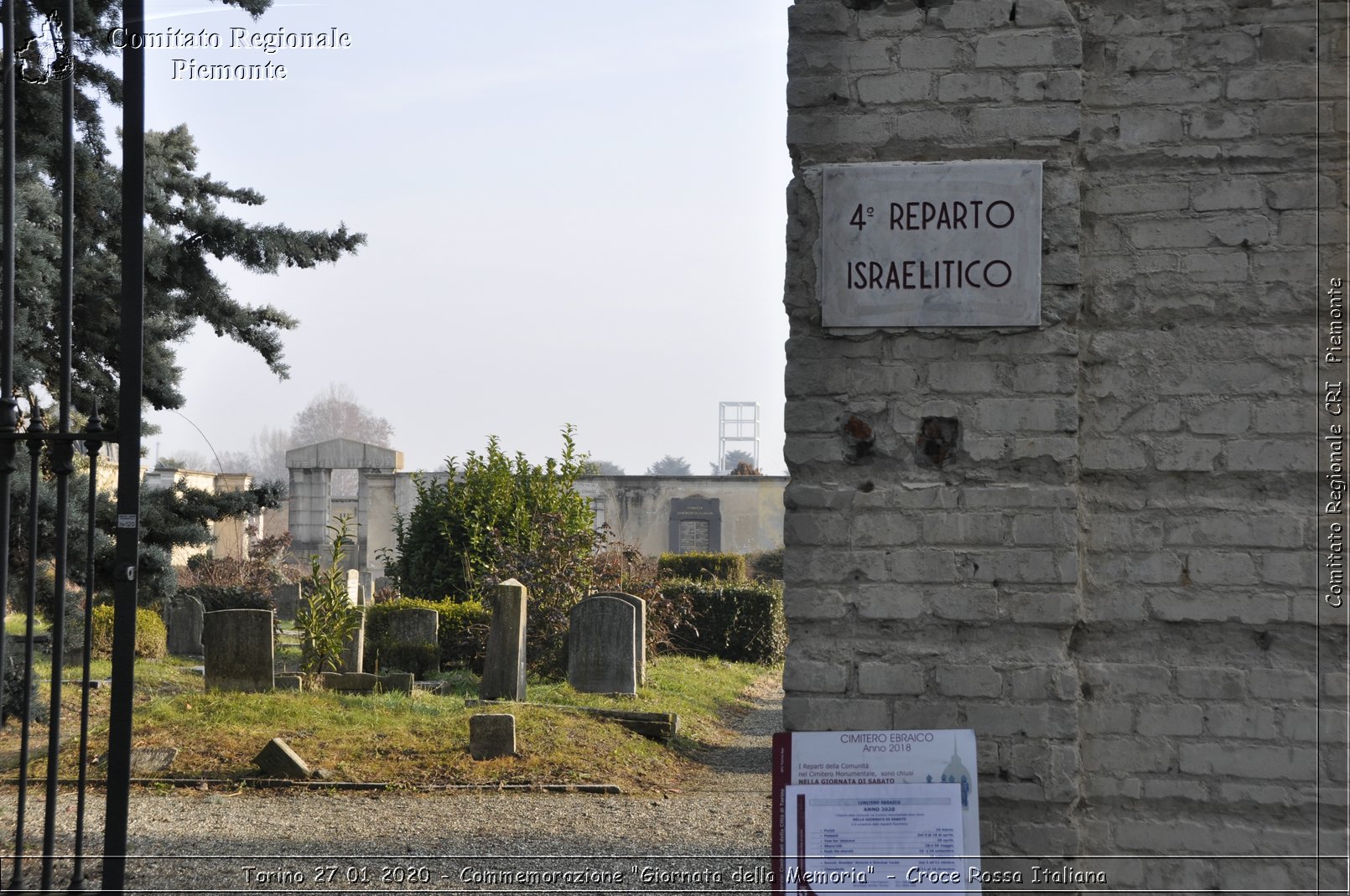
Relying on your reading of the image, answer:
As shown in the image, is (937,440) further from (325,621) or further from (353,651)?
(353,651)

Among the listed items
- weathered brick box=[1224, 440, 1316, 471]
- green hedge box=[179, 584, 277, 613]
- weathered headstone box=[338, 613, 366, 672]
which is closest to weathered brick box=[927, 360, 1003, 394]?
weathered brick box=[1224, 440, 1316, 471]

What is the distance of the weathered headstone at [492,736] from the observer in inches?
329

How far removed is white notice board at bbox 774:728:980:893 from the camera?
3.04 metres

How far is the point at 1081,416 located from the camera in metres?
3.38

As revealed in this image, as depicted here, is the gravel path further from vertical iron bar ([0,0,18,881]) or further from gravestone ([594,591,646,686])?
gravestone ([594,591,646,686])

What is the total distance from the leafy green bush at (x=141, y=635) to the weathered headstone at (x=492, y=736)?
645cm

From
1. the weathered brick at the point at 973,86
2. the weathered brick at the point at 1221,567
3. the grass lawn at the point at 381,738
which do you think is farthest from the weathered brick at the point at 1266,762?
the grass lawn at the point at 381,738

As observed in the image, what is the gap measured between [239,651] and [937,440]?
822 cm

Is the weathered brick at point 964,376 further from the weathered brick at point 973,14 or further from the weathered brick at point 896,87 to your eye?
the weathered brick at point 973,14

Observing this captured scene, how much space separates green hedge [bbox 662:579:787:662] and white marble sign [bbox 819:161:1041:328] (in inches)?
549

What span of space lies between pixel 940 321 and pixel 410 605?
11.2 meters

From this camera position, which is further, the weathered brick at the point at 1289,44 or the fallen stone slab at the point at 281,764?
the fallen stone slab at the point at 281,764

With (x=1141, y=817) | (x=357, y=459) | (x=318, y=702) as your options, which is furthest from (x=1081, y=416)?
(x=357, y=459)

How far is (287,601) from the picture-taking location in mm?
19141
